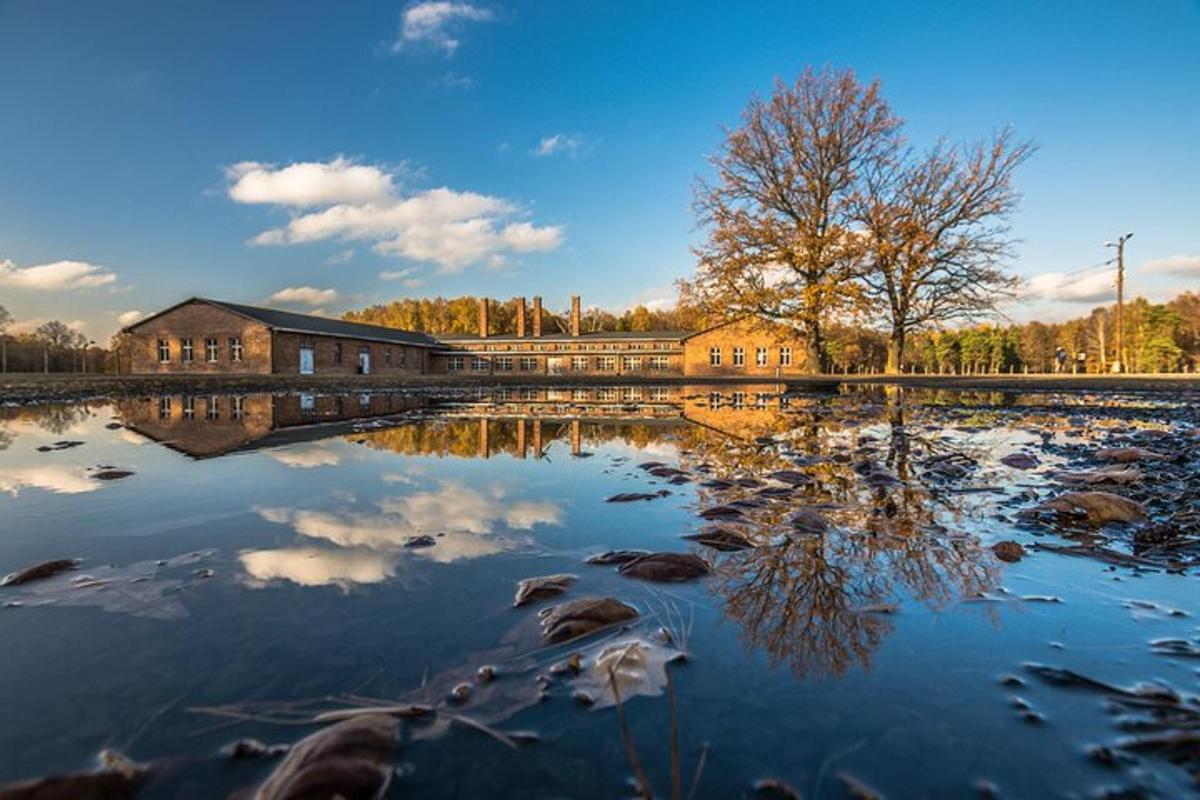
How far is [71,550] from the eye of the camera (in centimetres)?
250

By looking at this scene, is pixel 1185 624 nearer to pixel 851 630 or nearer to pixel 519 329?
pixel 851 630

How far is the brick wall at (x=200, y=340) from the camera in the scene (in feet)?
120

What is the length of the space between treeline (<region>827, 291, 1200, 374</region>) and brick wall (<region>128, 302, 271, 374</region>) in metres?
66.5

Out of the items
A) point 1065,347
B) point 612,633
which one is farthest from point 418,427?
point 1065,347

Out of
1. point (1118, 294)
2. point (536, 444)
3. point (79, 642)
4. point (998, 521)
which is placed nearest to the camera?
point (79, 642)

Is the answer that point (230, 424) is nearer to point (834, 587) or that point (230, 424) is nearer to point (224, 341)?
point (834, 587)

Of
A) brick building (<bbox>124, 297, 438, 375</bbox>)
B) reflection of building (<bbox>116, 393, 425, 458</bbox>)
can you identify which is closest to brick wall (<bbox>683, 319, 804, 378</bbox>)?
brick building (<bbox>124, 297, 438, 375</bbox>)

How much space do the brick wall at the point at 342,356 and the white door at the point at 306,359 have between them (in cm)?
33

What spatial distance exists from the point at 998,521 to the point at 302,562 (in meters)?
3.66

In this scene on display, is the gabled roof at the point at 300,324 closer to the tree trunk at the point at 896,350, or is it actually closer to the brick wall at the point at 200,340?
the brick wall at the point at 200,340

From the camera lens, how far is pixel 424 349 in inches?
2381

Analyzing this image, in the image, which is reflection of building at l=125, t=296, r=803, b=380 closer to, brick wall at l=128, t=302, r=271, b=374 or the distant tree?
brick wall at l=128, t=302, r=271, b=374

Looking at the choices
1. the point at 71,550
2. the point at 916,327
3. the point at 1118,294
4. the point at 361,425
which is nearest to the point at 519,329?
the point at 916,327

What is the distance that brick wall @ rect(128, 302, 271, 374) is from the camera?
36.6 metres
